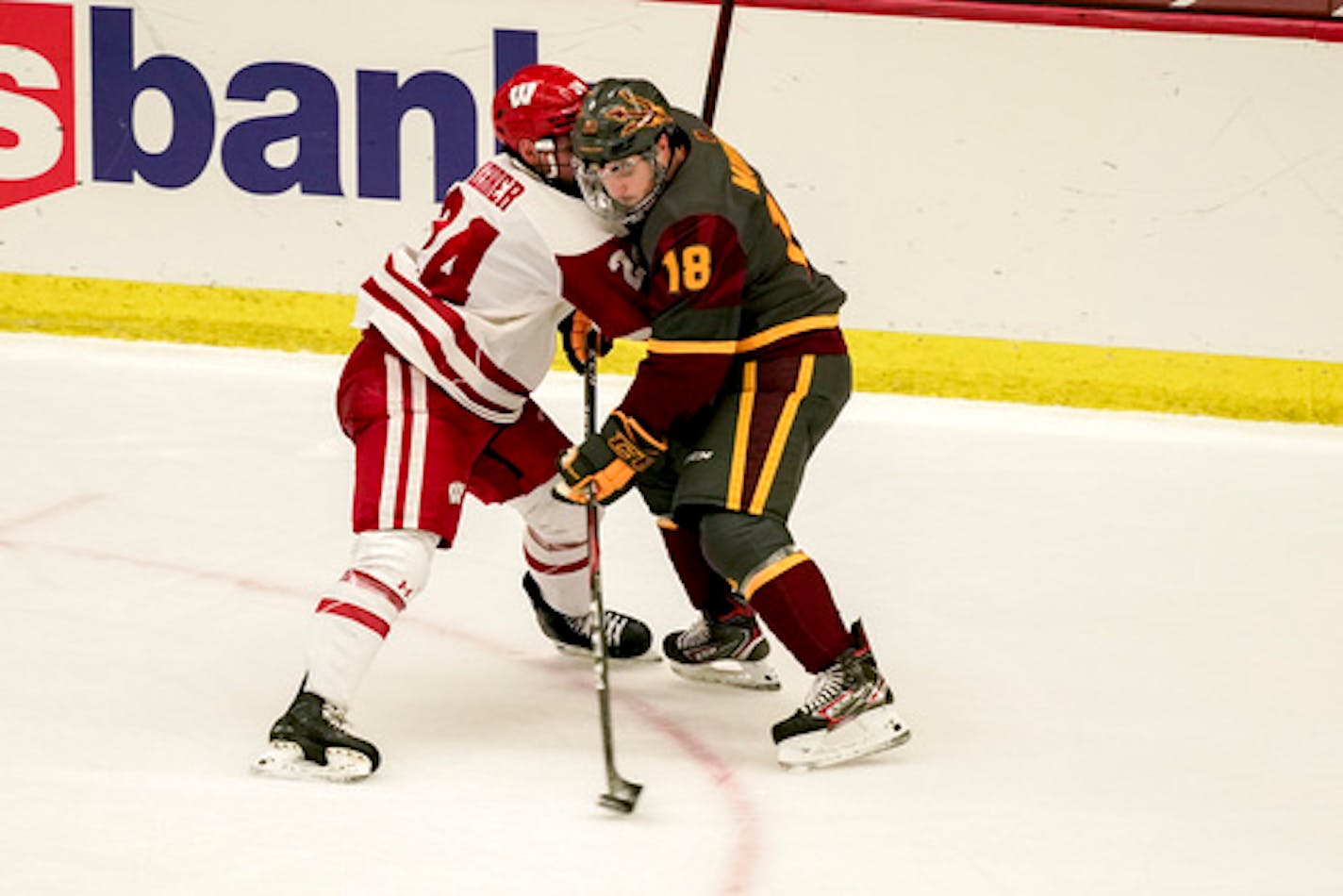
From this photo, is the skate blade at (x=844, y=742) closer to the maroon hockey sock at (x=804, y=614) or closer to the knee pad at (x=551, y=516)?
the maroon hockey sock at (x=804, y=614)

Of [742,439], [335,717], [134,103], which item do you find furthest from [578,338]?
[134,103]

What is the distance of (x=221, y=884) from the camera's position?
7.96 feet

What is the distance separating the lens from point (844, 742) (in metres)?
2.89

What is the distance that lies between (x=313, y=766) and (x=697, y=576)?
2.41 ft

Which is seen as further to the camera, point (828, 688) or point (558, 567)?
point (558, 567)

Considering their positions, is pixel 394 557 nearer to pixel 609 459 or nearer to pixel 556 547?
pixel 609 459

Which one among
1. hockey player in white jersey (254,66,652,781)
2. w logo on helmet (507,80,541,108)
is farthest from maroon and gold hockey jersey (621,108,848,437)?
w logo on helmet (507,80,541,108)

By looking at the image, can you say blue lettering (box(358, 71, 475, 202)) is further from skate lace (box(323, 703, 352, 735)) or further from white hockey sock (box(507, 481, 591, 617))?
skate lace (box(323, 703, 352, 735))

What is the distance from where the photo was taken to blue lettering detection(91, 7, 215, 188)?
5.21 meters

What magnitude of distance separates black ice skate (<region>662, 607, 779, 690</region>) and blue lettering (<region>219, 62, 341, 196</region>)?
7.56 feet

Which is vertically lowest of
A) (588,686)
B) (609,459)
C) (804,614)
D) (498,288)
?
(588,686)

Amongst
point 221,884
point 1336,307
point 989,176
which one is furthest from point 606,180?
point 1336,307

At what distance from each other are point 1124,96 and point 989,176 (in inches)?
14.2

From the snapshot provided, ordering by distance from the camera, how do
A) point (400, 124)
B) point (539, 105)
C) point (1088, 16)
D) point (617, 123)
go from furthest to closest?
point (400, 124), point (1088, 16), point (539, 105), point (617, 123)
